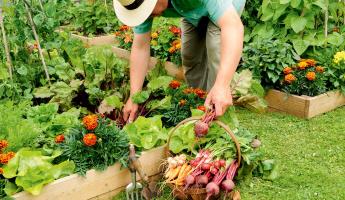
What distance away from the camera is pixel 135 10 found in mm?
3037

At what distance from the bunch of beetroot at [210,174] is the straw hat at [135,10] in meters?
0.86

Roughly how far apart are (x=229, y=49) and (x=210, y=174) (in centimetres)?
70

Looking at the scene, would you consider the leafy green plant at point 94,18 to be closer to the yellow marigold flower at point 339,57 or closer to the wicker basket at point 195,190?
the yellow marigold flower at point 339,57

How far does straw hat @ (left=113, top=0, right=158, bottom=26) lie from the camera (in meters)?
2.92

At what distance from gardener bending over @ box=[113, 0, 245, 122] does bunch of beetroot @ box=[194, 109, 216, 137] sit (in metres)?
0.05

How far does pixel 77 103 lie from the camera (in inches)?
151

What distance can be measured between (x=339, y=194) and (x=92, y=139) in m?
1.48

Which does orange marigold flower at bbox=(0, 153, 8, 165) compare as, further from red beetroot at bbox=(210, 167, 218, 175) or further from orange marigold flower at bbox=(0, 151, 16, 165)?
red beetroot at bbox=(210, 167, 218, 175)

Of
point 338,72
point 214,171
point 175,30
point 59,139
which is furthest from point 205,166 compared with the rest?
point 175,30

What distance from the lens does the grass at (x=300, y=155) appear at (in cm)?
307

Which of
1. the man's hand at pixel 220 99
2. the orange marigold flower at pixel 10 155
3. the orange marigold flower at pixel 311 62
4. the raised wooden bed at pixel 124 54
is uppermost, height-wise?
the man's hand at pixel 220 99

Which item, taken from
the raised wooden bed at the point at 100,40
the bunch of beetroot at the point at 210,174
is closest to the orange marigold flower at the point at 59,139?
the bunch of beetroot at the point at 210,174

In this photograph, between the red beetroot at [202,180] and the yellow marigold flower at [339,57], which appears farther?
the yellow marigold flower at [339,57]

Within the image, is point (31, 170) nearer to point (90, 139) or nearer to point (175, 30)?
point (90, 139)
